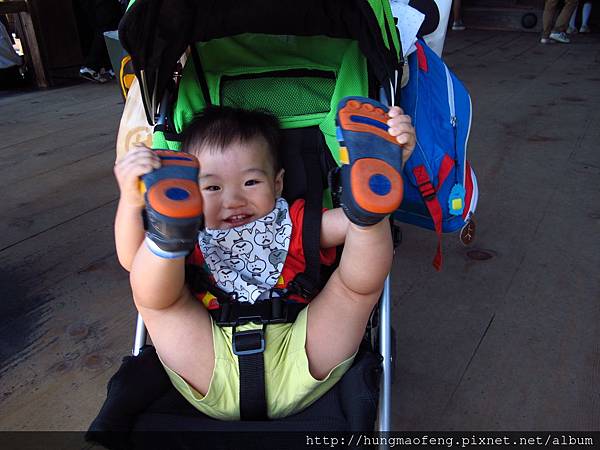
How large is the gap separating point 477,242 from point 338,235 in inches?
45.0

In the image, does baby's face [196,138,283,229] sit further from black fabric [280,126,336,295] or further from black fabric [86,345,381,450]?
black fabric [86,345,381,450]

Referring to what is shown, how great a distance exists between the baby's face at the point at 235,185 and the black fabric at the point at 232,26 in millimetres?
215

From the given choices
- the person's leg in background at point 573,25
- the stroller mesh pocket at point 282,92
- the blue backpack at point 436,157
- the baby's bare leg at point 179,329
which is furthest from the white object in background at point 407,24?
the person's leg in background at point 573,25

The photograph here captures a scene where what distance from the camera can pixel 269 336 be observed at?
118 centimetres

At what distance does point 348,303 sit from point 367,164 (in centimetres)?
31

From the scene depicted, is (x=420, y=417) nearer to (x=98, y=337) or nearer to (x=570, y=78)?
(x=98, y=337)

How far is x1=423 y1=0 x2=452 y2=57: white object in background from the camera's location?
1732 millimetres

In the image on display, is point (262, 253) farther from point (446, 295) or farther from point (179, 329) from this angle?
point (446, 295)

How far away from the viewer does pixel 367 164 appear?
3.31ft

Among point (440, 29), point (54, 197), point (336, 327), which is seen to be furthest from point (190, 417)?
point (54, 197)

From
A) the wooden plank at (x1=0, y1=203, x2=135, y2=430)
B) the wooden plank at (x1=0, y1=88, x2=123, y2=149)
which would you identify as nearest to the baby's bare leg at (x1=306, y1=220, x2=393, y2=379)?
the wooden plank at (x1=0, y1=203, x2=135, y2=430)

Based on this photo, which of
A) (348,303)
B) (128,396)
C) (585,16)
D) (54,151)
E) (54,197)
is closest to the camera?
(128,396)

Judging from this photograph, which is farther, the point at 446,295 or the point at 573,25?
the point at 573,25

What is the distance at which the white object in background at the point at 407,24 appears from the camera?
1.42 meters
